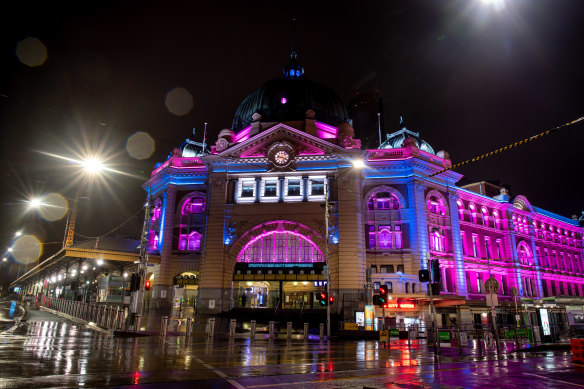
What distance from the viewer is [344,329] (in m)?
29.9

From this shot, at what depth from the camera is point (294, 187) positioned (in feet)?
151

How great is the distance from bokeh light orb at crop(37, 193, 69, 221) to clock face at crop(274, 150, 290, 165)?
71.3ft

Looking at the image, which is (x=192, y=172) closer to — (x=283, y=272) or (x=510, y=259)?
(x=283, y=272)

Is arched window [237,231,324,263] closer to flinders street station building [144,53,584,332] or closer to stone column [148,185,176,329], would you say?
flinders street station building [144,53,584,332]

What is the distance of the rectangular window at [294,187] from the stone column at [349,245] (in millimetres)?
4741

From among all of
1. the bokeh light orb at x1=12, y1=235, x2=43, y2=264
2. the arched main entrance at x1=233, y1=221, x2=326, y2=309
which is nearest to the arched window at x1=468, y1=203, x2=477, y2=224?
the arched main entrance at x1=233, y1=221, x2=326, y2=309

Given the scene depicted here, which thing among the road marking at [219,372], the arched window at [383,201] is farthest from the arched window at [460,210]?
the road marking at [219,372]

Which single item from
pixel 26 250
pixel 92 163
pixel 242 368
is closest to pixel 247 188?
pixel 92 163

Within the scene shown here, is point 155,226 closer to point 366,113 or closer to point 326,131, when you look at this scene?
point 326,131

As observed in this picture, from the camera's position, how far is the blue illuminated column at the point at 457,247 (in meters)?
45.8

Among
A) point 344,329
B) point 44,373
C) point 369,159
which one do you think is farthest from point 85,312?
point 369,159

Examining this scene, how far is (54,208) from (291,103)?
3168 cm

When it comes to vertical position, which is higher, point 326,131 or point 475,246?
point 326,131

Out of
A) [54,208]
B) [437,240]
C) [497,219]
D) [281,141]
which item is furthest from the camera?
[497,219]
